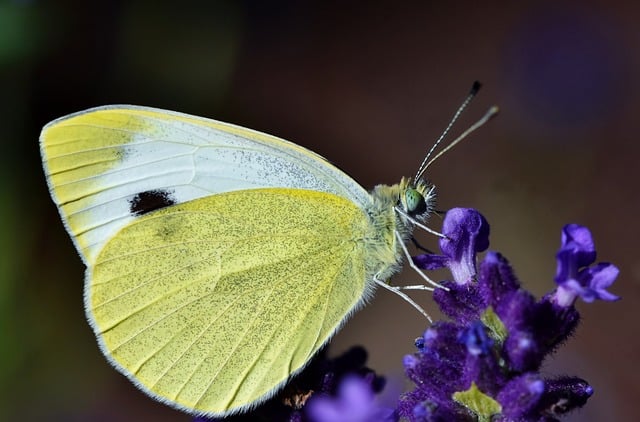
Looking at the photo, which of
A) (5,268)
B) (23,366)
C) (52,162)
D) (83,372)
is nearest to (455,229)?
(52,162)

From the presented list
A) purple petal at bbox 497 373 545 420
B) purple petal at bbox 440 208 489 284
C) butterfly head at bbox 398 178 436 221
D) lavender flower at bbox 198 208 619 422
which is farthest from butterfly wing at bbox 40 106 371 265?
purple petal at bbox 497 373 545 420

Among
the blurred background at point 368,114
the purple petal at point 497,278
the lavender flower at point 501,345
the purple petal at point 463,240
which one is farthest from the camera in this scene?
the blurred background at point 368,114

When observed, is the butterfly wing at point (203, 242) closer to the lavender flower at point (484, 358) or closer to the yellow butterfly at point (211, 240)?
the yellow butterfly at point (211, 240)

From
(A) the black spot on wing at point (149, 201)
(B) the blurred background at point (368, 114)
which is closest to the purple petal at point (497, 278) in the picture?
(B) the blurred background at point (368, 114)

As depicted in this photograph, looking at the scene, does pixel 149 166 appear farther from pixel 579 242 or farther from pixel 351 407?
pixel 579 242

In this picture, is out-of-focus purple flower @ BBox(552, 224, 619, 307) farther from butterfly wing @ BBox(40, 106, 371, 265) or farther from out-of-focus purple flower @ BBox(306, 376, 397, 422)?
butterfly wing @ BBox(40, 106, 371, 265)

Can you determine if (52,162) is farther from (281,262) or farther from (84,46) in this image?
(84,46)
